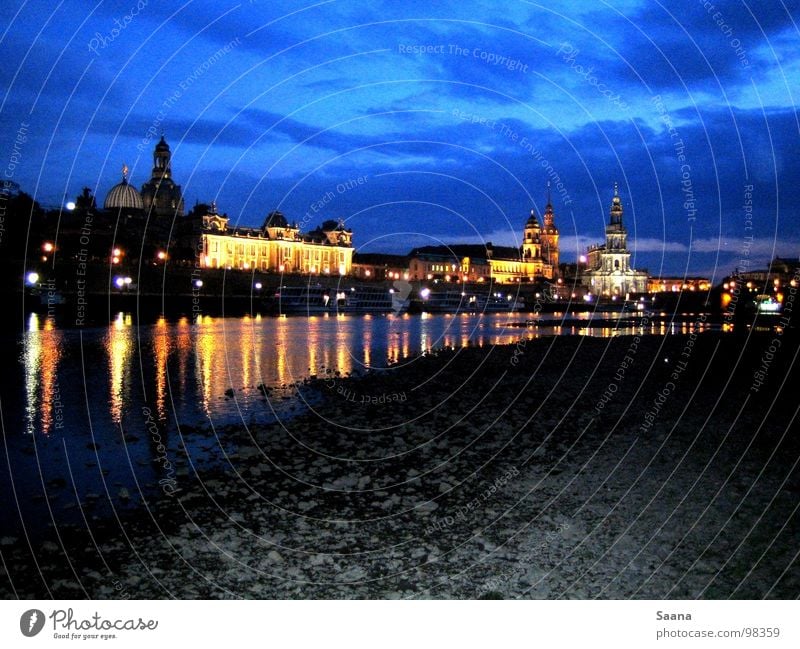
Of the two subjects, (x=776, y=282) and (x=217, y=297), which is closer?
(x=217, y=297)

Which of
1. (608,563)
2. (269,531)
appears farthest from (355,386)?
(608,563)

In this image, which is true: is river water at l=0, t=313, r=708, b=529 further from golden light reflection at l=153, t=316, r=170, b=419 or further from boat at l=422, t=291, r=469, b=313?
boat at l=422, t=291, r=469, b=313

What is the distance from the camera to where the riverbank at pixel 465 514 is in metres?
7.01

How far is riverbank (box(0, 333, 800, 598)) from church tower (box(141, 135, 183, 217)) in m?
137

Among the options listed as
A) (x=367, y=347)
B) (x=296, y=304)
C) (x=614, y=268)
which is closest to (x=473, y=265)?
(x=614, y=268)

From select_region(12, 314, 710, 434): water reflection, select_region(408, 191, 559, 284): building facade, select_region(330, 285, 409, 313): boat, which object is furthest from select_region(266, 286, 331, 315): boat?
select_region(408, 191, 559, 284): building facade

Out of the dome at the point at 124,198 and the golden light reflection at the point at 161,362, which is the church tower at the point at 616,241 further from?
the golden light reflection at the point at 161,362

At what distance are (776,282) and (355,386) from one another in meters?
126

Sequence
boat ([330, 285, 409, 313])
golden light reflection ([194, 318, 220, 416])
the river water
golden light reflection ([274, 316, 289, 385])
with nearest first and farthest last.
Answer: the river water, golden light reflection ([194, 318, 220, 416]), golden light reflection ([274, 316, 289, 385]), boat ([330, 285, 409, 313])

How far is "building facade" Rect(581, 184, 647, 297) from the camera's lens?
168750 millimetres

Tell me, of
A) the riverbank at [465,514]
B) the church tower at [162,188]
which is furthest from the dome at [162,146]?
the riverbank at [465,514]

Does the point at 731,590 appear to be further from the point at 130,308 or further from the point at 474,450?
the point at 130,308

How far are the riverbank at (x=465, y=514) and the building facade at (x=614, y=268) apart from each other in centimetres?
15626
